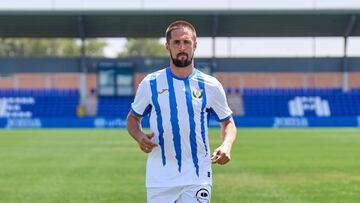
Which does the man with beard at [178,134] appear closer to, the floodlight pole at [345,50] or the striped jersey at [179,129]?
the striped jersey at [179,129]

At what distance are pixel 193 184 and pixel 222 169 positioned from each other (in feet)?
37.9

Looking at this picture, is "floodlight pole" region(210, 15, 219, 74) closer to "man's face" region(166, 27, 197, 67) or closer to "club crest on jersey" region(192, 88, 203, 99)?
"club crest on jersey" region(192, 88, 203, 99)

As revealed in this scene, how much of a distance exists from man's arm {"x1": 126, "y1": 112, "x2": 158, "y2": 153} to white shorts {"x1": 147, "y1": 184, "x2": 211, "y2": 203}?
350 millimetres

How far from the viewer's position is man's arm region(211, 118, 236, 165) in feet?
17.9

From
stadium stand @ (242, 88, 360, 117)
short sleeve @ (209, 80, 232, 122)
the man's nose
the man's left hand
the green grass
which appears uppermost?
the man's nose

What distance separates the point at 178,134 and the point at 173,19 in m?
43.9

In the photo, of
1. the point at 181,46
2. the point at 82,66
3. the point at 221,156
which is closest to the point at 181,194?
the point at 221,156

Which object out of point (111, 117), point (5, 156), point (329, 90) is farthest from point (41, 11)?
point (5, 156)

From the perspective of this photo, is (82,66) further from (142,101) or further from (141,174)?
(142,101)

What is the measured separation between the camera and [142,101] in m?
5.77

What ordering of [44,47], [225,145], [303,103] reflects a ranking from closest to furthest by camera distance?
[225,145], [303,103], [44,47]

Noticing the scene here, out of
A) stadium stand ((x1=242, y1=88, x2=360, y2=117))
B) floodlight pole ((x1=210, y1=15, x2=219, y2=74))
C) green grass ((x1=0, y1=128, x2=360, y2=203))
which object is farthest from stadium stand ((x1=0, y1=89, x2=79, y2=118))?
green grass ((x1=0, y1=128, x2=360, y2=203))

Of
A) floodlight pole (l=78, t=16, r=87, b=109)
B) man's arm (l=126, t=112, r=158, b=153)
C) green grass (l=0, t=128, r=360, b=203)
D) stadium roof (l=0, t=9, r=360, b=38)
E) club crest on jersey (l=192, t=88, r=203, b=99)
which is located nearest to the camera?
man's arm (l=126, t=112, r=158, b=153)

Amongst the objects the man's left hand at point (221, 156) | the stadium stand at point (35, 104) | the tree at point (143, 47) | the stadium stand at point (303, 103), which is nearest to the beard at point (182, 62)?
the man's left hand at point (221, 156)
